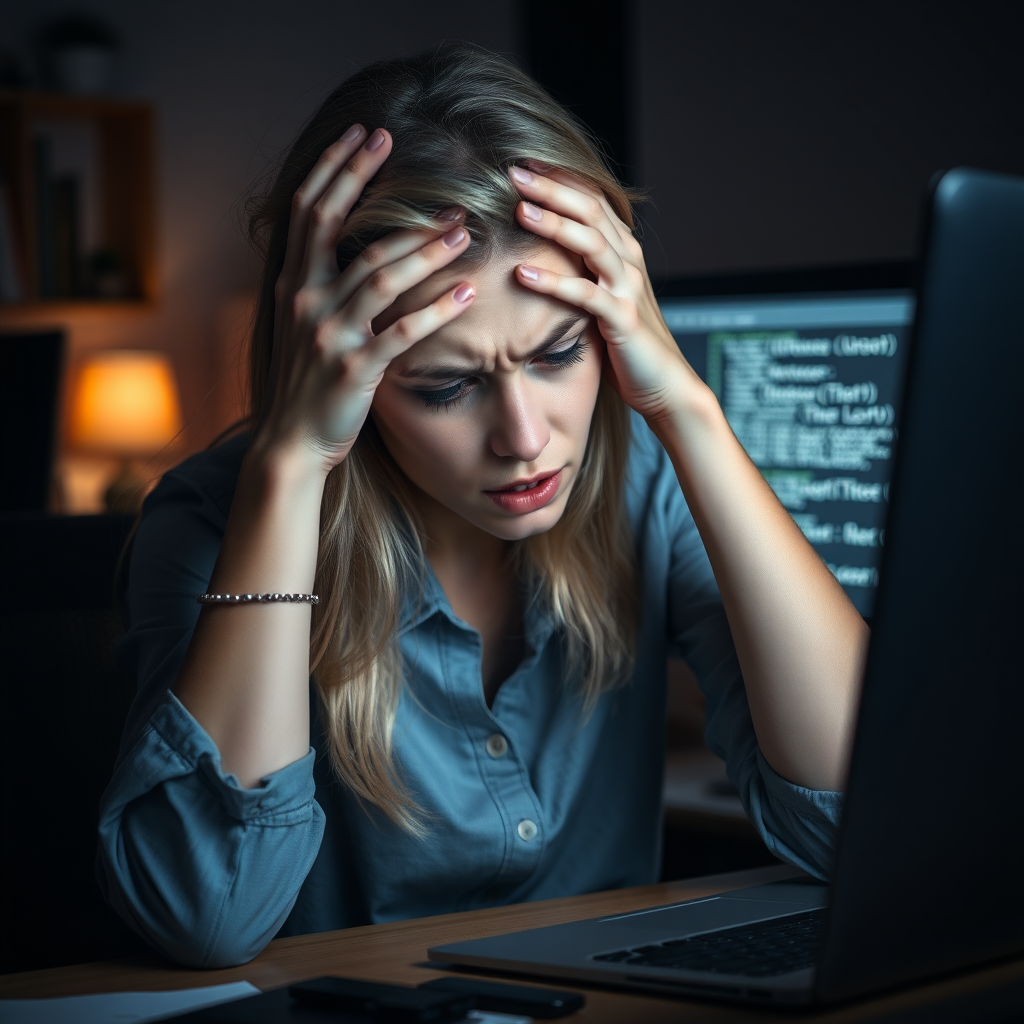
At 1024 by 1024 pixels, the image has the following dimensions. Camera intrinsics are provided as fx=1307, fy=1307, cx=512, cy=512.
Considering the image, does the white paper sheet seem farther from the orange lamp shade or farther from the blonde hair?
the orange lamp shade

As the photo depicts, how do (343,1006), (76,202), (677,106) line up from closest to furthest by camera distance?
(343,1006)
(677,106)
(76,202)

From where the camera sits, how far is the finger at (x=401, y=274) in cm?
90

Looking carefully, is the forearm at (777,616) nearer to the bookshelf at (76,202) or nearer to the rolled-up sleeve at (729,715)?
the rolled-up sleeve at (729,715)

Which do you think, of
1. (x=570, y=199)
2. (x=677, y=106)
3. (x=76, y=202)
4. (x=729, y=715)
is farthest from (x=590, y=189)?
(x=76, y=202)

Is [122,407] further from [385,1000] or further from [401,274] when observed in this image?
[385,1000]

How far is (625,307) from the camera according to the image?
39.4 inches

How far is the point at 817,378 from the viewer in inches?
57.1

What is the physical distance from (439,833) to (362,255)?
1.53 ft

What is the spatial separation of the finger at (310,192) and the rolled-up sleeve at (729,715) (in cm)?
43

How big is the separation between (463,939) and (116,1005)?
21cm

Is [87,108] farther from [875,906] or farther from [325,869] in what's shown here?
[875,906]

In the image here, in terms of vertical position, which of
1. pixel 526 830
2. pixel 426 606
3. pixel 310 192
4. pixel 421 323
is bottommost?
pixel 526 830

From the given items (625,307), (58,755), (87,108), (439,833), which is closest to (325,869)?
(439,833)

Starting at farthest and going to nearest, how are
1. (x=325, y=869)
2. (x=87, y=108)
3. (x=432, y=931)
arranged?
(x=87, y=108), (x=325, y=869), (x=432, y=931)
